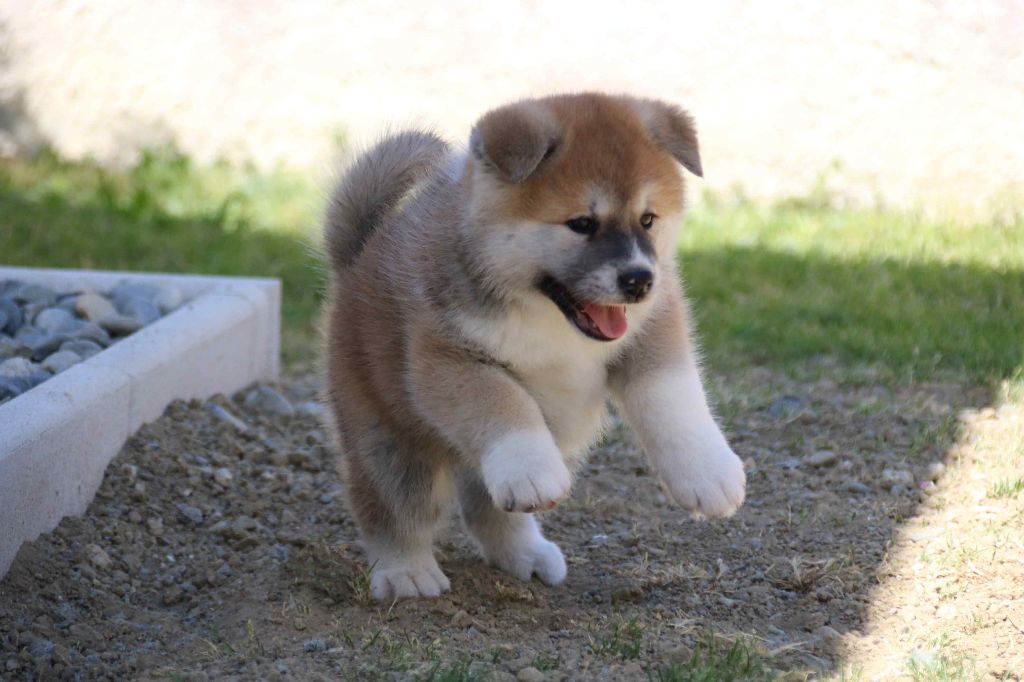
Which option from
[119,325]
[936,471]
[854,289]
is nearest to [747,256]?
[854,289]

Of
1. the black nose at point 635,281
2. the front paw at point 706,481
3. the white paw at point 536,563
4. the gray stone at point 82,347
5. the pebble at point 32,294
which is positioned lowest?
the pebble at point 32,294

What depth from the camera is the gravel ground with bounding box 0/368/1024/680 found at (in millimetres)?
2953

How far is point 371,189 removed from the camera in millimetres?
3723

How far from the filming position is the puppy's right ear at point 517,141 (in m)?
2.94

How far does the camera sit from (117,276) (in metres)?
5.24

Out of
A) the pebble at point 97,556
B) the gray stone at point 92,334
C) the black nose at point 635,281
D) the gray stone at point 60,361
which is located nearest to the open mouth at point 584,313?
the black nose at point 635,281

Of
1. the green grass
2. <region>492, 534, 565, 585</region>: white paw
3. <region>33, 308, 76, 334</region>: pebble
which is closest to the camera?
<region>492, 534, 565, 585</region>: white paw

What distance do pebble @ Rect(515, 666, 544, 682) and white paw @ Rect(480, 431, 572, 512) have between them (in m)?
0.34

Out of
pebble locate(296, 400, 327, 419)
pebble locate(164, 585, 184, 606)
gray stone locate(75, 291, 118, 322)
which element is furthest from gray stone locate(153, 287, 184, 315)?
pebble locate(164, 585, 184, 606)

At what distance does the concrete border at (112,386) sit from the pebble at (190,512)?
258mm

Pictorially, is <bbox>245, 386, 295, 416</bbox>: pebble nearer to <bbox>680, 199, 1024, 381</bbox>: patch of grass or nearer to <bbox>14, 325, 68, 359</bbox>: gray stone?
<bbox>14, 325, 68, 359</bbox>: gray stone

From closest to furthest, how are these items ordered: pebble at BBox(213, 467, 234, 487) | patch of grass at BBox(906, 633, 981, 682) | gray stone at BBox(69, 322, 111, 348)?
patch of grass at BBox(906, 633, 981, 682) < pebble at BBox(213, 467, 234, 487) < gray stone at BBox(69, 322, 111, 348)

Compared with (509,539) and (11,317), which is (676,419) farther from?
(11,317)

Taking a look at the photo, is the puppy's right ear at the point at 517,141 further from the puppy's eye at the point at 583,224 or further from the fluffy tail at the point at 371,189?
the fluffy tail at the point at 371,189
